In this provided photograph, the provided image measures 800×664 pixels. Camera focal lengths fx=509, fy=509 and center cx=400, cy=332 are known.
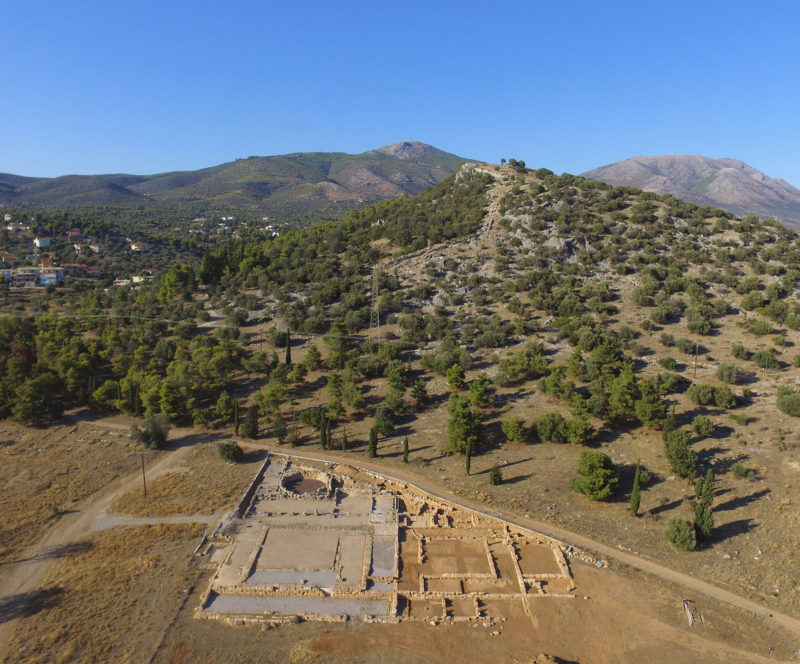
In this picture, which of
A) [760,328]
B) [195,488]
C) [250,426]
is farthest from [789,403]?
[195,488]

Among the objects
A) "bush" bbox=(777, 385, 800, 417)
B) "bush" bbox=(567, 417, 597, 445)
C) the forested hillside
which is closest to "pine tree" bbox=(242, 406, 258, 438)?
the forested hillside

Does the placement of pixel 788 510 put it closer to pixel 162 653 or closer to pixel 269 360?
pixel 162 653

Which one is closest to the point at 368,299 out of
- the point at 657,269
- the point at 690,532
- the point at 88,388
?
the point at 88,388

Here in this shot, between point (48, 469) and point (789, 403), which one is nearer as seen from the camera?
point (48, 469)

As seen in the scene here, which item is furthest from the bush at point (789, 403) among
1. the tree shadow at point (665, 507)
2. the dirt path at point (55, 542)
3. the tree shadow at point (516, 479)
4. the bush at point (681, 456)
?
the dirt path at point (55, 542)

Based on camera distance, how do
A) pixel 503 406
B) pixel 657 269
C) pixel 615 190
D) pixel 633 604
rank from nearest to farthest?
pixel 633 604 → pixel 503 406 → pixel 657 269 → pixel 615 190

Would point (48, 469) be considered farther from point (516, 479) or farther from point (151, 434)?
point (516, 479)

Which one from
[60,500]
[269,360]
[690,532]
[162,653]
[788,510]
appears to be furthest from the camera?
[269,360]

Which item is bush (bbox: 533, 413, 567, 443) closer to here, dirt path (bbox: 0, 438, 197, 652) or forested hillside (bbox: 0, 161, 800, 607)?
forested hillside (bbox: 0, 161, 800, 607)
